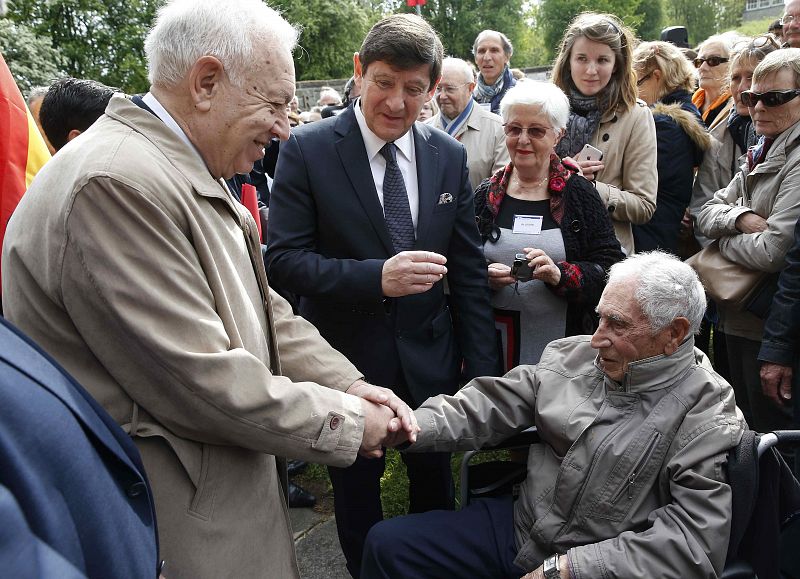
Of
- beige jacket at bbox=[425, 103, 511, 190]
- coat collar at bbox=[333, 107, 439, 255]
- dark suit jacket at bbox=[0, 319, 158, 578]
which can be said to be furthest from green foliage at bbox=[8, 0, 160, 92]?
dark suit jacket at bbox=[0, 319, 158, 578]

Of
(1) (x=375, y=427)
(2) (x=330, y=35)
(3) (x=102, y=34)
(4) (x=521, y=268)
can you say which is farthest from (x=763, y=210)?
(2) (x=330, y=35)

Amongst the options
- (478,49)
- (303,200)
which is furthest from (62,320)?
(478,49)

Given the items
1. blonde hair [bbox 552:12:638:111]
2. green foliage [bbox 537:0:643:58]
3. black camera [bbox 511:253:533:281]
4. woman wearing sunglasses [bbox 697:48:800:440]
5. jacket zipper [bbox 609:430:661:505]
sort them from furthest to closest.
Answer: green foliage [bbox 537:0:643:58] < blonde hair [bbox 552:12:638:111] < woman wearing sunglasses [bbox 697:48:800:440] < black camera [bbox 511:253:533:281] < jacket zipper [bbox 609:430:661:505]

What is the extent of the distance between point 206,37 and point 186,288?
589 mm

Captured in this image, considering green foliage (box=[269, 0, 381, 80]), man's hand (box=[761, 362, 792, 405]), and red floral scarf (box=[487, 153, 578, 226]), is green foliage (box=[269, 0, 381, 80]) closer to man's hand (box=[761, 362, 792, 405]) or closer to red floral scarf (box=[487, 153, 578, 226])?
red floral scarf (box=[487, 153, 578, 226])

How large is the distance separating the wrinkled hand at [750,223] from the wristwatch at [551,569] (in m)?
1.97

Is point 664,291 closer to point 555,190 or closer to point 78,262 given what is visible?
point 555,190

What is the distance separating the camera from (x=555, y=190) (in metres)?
3.21

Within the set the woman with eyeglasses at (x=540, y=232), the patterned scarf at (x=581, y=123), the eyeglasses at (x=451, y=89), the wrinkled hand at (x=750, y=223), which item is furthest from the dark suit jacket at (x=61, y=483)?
the eyeglasses at (x=451, y=89)

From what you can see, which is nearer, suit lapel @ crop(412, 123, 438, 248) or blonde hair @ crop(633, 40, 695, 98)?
suit lapel @ crop(412, 123, 438, 248)

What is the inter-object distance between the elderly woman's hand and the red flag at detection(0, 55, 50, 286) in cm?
189

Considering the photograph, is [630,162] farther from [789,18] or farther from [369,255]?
[369,255]

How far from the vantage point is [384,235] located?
8.66 ft

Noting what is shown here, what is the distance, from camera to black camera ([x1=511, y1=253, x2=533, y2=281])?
2967 millimetres
